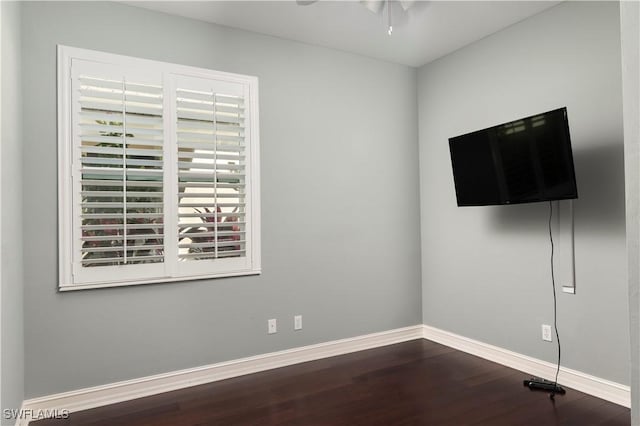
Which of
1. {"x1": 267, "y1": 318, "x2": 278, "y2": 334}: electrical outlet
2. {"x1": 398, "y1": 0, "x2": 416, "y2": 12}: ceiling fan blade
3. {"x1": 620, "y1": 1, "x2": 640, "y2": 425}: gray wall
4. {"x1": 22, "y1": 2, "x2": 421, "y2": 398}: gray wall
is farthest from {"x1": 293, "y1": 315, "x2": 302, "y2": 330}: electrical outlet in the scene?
{"x1": 620, "y1": 1, "x2": 640, "y2": 425}: gray wall

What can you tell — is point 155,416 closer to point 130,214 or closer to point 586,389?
point 130,214

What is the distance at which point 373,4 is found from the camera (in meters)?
2.83


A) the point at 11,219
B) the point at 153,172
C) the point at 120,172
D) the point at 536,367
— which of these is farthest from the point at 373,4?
the point at 536,367

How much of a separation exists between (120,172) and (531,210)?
3.12 meters

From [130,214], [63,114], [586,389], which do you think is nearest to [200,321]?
[130,214]

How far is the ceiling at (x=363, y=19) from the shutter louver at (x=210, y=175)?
2.00 feet

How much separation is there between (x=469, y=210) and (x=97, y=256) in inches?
122

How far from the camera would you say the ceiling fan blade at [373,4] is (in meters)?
2.81

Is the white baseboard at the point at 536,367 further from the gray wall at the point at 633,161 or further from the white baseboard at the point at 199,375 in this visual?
the gray wall at the point at 633,161

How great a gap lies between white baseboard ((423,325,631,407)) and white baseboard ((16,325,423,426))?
38cm

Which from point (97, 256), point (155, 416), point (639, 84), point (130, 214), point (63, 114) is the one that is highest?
→ point (63, 114)

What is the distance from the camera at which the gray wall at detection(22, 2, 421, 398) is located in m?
2.67

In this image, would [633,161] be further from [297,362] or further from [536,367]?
[297,362]

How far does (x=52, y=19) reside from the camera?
2.70 m
